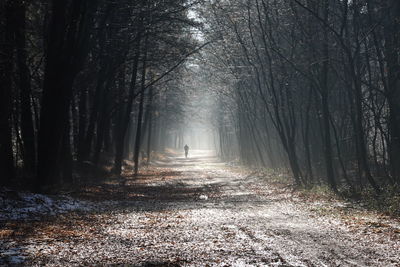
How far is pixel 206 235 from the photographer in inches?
375

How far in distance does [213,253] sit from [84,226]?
171 inches

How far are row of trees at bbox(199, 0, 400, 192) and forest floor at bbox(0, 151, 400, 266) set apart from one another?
16.1 feet

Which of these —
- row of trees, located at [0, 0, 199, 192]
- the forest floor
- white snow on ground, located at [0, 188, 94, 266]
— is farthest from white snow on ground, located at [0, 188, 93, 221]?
row of trees, located at [0, 0, 199, 192]

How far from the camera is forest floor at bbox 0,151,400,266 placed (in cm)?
727

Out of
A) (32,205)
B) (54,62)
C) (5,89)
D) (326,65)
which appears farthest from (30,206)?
(326,65)

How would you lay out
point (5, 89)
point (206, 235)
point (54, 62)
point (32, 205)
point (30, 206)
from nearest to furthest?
point (206, 235)
point (30, 206)
point (32, 205)
point (54, 62)
point (5, 89)

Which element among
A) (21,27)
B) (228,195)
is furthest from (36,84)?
(228,195)

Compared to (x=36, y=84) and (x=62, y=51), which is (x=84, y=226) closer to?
(x=62, y=51)

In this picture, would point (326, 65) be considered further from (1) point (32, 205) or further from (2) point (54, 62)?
(1) point (32, 205)

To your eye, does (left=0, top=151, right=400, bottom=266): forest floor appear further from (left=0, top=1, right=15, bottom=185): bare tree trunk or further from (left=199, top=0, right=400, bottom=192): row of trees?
(left=199, top=0, right=400, bottom=192): row of trees

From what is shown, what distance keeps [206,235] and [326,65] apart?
434 inches

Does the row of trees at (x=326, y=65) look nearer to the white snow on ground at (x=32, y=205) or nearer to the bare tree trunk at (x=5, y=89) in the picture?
the white snow on ground at (x=32, y=205)

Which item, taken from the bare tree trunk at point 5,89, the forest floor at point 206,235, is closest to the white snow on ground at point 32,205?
the forest floor at point 206,235

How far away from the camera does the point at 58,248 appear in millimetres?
8109
